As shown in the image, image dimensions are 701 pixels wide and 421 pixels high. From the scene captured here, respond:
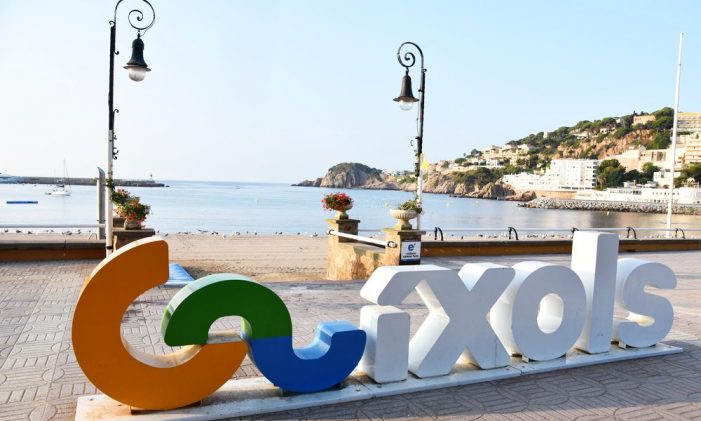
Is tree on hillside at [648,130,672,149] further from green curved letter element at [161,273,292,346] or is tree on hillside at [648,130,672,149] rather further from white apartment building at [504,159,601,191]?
green curved letter element at [161,273,292,346]

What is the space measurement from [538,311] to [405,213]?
5.93m

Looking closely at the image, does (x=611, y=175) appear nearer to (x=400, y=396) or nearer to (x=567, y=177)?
(x=567, y=177)

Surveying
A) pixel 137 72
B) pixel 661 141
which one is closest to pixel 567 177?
pixel 661 141

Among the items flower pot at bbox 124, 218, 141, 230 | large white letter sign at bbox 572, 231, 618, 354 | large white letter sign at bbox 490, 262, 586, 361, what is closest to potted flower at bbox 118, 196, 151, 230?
flower pot at bbox 124, 218, 141, 230

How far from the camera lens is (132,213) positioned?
11.0m

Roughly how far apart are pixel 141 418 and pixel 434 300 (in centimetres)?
284

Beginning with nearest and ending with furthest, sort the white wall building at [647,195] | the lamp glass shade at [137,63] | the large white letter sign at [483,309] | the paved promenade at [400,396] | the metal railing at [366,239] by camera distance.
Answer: the paved promenade at [400,396] → the large white letter sign at [483,309] → the lamp glass shade at [137,63] → the metal railing at [366,239] → the white wall building at [647,195]

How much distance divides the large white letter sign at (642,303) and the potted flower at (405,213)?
551cm

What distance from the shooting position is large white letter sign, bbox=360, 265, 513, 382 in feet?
16.7

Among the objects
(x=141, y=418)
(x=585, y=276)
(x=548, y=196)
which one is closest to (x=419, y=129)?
(x=585, y=276)

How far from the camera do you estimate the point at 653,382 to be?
18.1 ft

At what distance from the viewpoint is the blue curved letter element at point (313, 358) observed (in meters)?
4.59

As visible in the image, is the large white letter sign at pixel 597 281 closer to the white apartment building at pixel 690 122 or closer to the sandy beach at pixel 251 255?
the sandy beach at pixel 251 255

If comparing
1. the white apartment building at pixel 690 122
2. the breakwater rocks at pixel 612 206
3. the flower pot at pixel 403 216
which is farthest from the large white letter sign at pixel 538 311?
the white apartment building at pixel 690 122
